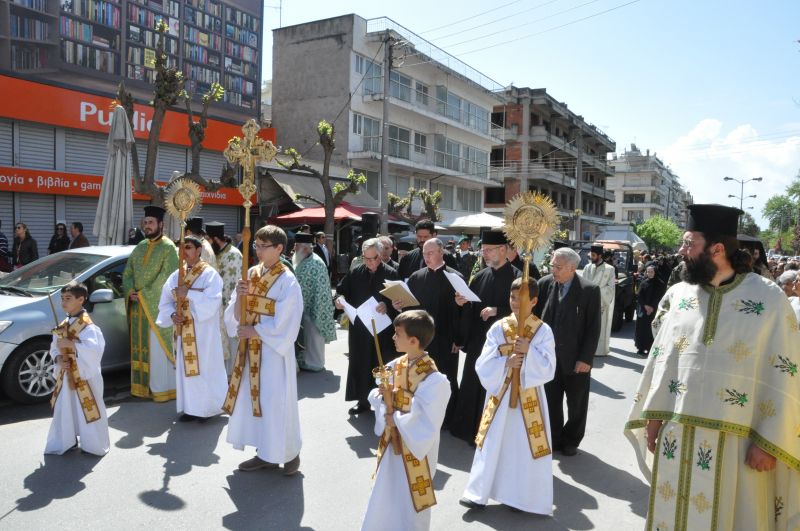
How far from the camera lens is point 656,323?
165 inches

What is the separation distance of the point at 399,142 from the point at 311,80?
18.1 ft

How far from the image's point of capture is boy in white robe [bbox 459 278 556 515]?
13.6ft

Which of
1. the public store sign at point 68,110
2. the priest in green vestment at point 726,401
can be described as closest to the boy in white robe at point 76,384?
the priest in green vestment at point 726,401

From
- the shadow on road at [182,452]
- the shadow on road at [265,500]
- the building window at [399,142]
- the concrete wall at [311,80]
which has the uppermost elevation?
the concrete wall at [311,80]

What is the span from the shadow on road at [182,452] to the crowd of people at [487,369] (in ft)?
0.66

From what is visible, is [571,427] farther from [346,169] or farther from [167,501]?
[346,169]

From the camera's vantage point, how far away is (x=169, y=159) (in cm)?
2003

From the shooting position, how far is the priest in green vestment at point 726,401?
290cm

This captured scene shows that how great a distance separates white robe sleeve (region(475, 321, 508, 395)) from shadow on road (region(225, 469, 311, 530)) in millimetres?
1527

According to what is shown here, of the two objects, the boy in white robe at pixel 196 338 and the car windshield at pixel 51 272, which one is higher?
the car windshield at pixel 51 272

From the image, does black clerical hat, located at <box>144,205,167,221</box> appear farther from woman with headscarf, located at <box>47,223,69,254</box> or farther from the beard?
woman with headscarf, located at <box>47,223,69,254</box>

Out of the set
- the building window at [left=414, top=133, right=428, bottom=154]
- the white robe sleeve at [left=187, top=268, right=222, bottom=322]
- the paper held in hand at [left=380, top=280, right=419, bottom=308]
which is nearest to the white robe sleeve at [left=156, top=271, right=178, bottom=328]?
the white robe sleeve at [left=187, top=268, right=222, bottom=322]

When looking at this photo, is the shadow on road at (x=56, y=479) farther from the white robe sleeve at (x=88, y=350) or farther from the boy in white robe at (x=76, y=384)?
the white robe sleeve at (x=88, y=350)

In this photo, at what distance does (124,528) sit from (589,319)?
4.03 m
